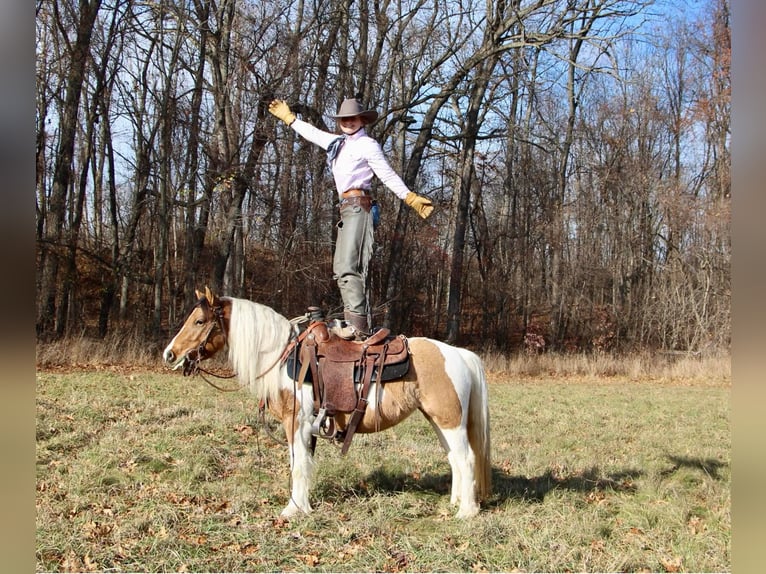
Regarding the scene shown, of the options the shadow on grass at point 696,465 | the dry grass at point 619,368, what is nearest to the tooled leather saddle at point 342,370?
the shadow on grass at point 696,465

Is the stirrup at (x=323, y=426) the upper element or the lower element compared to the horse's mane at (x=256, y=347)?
lower

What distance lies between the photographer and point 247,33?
1510 cm

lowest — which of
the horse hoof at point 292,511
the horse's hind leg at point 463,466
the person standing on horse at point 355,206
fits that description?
the horse hoof at point 292,511

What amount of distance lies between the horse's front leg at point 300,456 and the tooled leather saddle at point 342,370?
0.08m

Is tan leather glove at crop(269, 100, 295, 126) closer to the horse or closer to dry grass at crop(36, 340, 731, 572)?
the horse

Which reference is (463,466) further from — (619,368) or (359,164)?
(619,368)

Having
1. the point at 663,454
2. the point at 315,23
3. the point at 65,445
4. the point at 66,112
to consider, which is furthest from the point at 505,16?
the point at 65,445

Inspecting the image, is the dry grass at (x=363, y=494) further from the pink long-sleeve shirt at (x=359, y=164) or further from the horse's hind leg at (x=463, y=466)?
the pink long-sleeve shirt at (x=359, y=164)

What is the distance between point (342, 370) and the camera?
464cm

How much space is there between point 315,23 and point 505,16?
637cm

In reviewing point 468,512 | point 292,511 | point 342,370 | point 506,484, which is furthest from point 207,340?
point 506,484

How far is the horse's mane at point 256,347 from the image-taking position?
4.68 m

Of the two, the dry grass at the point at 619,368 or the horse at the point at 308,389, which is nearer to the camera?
the horse at the point at 308,389
